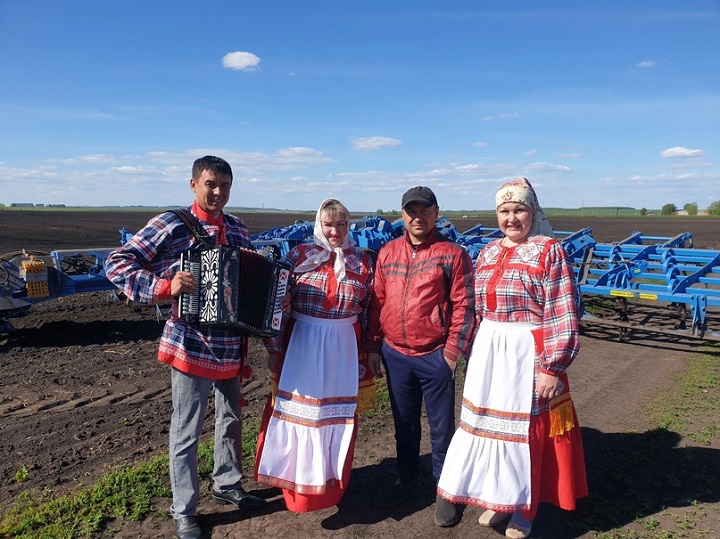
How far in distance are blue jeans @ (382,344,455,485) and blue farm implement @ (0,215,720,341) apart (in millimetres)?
2539

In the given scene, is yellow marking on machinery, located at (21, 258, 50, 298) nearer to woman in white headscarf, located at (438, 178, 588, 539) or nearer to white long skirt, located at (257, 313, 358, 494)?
white long skirt, located at (257, 313, 358, 494)

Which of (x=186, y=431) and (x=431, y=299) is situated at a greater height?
(x=431, y=299)

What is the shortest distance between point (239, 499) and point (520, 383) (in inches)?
72.6

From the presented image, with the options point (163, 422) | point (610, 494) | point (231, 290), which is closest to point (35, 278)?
point (163, 422)

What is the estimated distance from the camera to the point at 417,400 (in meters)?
3.51

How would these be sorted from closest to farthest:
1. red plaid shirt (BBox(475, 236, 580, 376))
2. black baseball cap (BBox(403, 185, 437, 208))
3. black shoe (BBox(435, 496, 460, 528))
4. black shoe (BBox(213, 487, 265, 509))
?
red plaid shirt (BBox(475, 236, 580, 376))
black baseball cap (BBox(403, 185, 437, 208))
black shoe (BBox(435, 496, 460, 528))
black shoe (BBox(213, 487, 265, 509))

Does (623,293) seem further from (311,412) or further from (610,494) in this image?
(311,412)

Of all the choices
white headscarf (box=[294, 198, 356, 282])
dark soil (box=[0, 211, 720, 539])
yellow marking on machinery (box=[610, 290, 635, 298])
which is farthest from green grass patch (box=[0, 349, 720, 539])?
yellow marking on machinery (box=[610, 290, 635, 298])

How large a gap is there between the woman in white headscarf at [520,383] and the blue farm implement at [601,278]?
2899 mm

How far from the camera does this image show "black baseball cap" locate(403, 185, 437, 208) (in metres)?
3.18

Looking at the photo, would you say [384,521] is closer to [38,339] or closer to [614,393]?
[614,393]

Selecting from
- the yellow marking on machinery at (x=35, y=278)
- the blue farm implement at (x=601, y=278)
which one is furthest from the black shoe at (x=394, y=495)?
the yellow marking on machinery at (x=35, y=278)

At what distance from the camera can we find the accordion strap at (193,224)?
9.77ft

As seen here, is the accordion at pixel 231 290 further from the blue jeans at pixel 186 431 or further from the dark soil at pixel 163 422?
the dark soil at pixel 163 422
